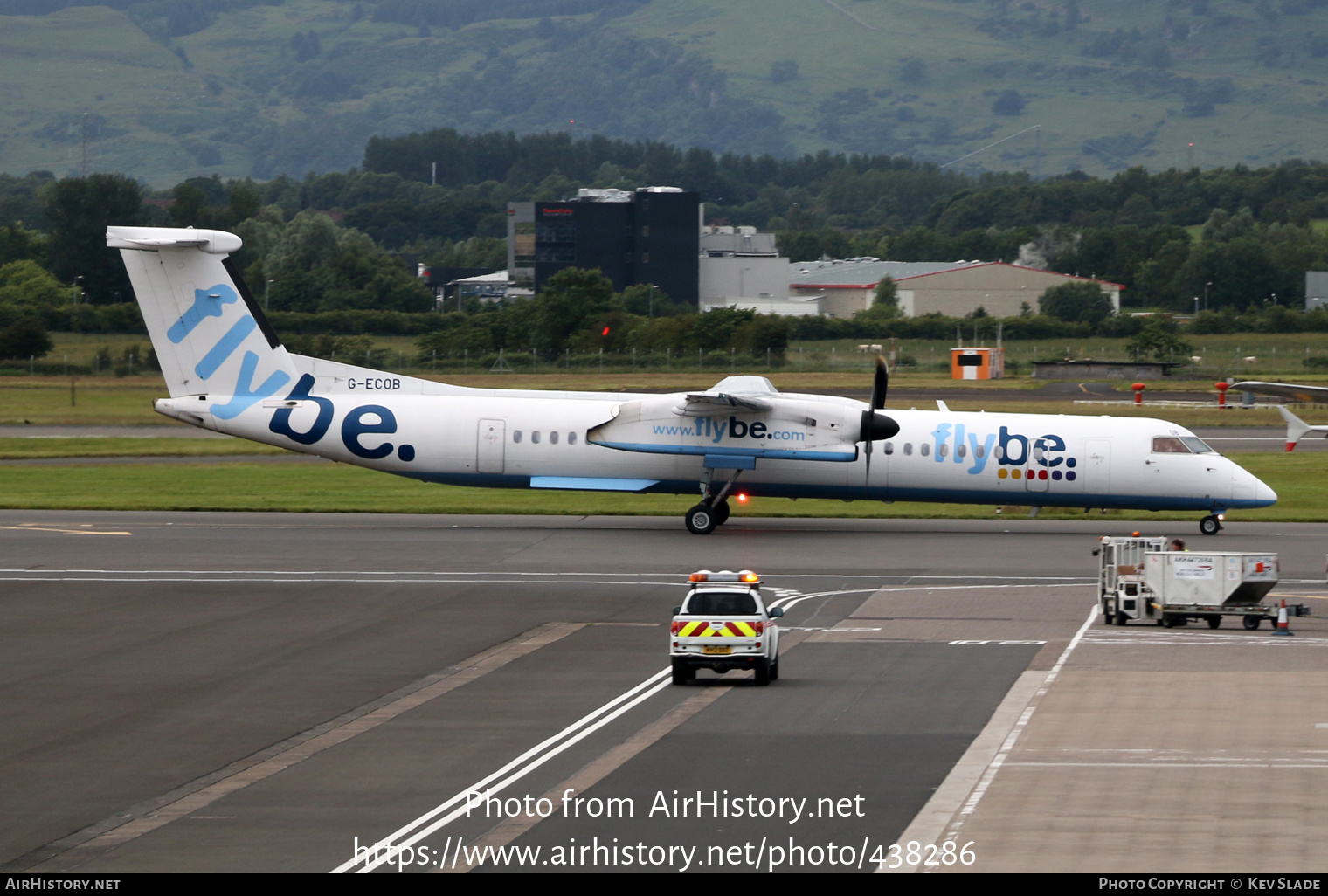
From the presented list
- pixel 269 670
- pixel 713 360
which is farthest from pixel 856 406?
pixel 713 360

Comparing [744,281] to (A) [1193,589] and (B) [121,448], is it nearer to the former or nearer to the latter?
(B) [121,448]

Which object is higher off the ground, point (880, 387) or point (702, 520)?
point (880, 387)

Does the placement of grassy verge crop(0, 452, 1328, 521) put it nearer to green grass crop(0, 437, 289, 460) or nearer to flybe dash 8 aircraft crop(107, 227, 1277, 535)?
green grass crop(0, 437, 289, 460)

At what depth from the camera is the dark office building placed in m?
150

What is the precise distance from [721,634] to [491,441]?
18.1m

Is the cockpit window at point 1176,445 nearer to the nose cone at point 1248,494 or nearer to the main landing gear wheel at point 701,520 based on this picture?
the nose cone at point 1248,494

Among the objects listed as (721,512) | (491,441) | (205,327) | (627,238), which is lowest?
(721,512)

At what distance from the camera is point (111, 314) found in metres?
82.9

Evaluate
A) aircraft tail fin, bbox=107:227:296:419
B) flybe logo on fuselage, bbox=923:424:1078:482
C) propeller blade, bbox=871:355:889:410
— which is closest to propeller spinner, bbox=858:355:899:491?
propeller blade, bbox=871:355:889:410

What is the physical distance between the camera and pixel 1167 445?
37.0m

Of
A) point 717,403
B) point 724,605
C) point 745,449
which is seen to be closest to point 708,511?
point 745,449

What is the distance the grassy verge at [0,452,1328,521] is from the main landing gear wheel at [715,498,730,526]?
3841 millimetres

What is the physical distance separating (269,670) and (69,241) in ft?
330
